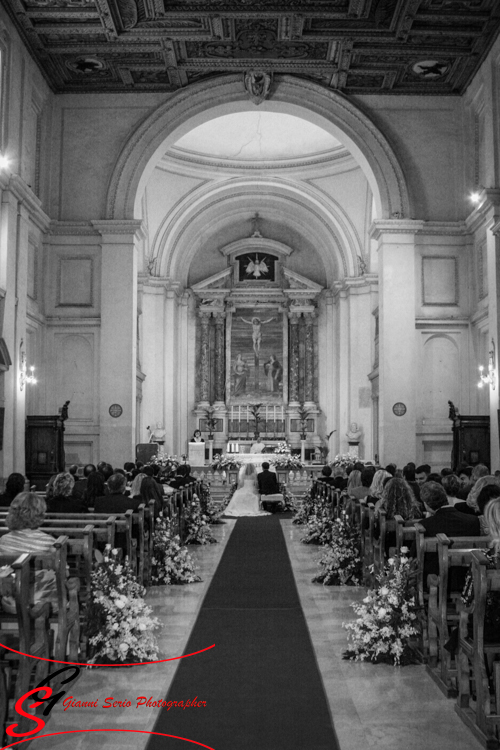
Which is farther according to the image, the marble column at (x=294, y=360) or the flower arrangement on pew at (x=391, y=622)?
the marble column at (x=294, y=360)

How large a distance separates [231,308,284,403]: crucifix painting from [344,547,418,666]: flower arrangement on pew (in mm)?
23093

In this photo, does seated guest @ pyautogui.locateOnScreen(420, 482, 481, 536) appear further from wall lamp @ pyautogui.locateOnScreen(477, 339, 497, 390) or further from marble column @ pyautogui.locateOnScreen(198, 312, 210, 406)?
marble column @ pyautogui.locateOnScreen(198, 312, 210, 406)

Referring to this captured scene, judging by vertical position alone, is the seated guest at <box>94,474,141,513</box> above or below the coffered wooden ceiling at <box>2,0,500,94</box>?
below

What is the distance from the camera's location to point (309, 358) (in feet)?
95.6

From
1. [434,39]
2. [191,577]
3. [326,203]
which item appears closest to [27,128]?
[434,39]

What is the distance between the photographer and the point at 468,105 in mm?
17703

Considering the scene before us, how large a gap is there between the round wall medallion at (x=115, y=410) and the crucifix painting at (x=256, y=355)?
465 inches

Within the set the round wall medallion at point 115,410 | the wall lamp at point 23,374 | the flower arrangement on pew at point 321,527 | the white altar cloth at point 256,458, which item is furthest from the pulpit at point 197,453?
the flower arrangement on pew at point 321,527

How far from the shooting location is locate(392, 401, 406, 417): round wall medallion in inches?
681

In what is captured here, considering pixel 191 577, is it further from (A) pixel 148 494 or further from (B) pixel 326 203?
(B) pixel 326 203

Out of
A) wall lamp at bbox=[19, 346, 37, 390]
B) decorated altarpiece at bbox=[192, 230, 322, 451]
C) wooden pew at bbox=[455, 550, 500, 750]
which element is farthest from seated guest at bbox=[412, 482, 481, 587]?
decorated altarpiece at bbox=[192, 230, 322, 451]

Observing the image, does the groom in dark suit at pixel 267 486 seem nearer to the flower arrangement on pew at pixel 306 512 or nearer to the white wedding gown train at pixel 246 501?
the white wedding gown train at pixel 246 501

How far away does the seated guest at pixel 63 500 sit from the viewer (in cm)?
782

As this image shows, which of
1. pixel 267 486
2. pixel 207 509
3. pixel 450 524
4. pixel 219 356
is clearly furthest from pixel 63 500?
pixel 219 356
